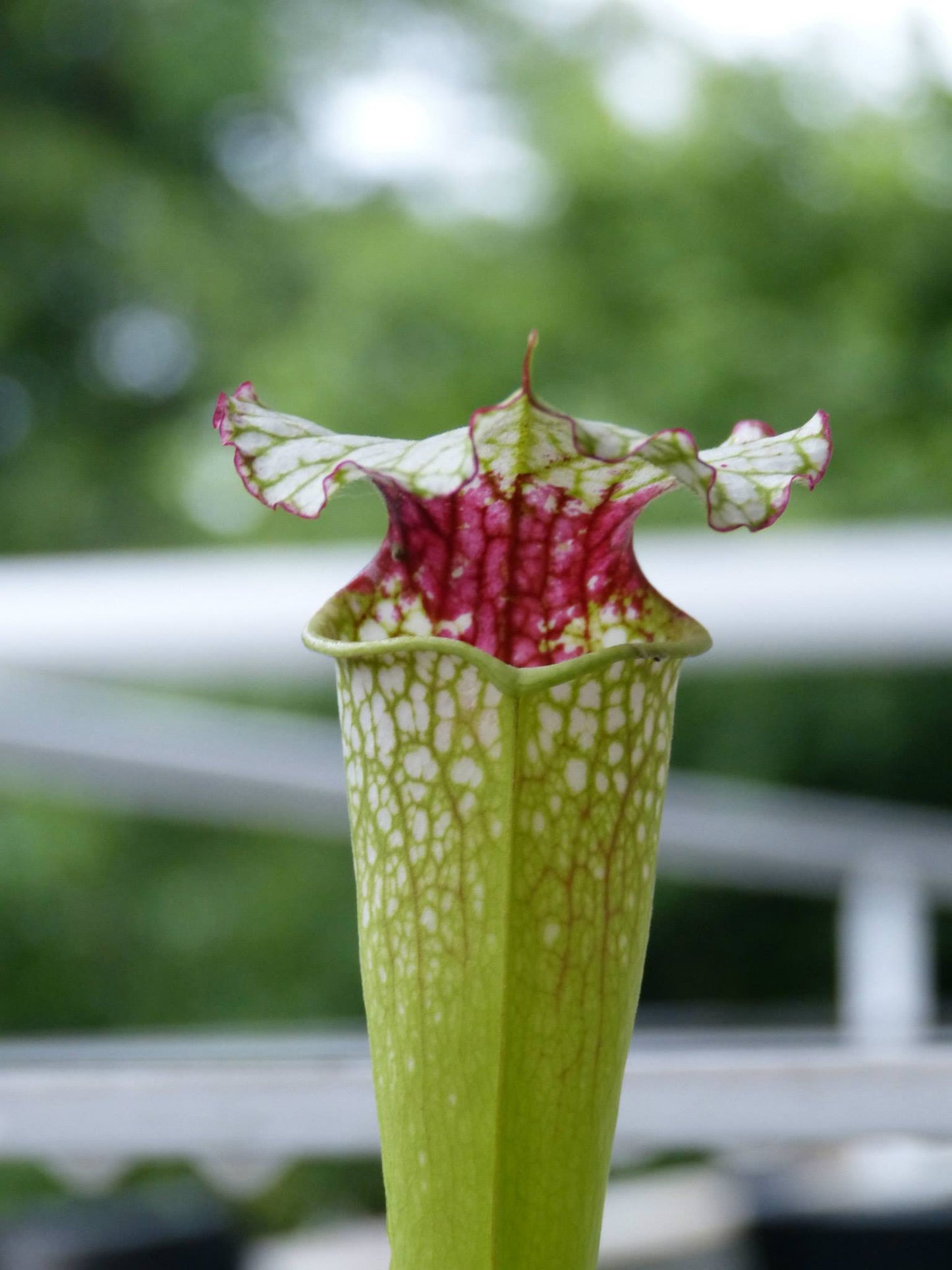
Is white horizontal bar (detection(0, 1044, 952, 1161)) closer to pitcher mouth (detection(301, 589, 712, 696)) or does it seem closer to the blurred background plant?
pitcher mouth (detection(301, 589, 712, 696))

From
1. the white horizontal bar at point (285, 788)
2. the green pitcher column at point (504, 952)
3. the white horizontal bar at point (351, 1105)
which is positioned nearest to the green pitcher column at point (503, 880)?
the green pitcher column at point (504, 952)

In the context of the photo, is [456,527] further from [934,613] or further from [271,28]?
[271,28]

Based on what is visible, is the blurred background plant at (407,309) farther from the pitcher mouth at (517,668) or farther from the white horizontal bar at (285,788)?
the pitcher mouth at (517,668)

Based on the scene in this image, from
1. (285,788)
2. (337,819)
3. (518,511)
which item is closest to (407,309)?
(337,819)

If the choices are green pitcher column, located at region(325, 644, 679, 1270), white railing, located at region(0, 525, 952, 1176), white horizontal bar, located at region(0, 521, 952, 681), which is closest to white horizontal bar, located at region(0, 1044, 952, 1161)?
white railing, located at region(0, 525, 952, 1176)

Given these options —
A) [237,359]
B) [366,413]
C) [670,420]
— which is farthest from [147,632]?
[237,359]
